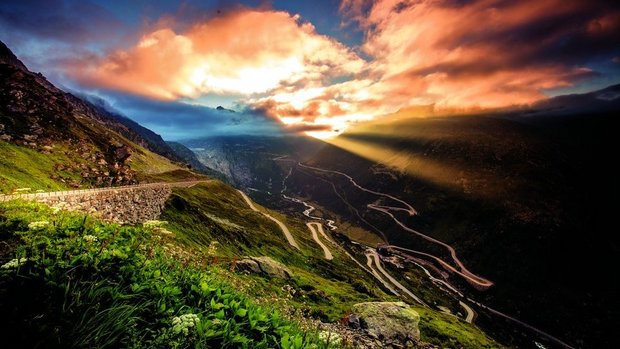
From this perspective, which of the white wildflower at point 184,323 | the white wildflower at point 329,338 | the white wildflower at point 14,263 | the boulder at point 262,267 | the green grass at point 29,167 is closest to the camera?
the white wildflower at point 184,323

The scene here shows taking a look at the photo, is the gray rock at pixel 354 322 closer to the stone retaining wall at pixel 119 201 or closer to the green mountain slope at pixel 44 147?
the stone retaining wall at pixel 119 201

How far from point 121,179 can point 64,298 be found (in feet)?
404

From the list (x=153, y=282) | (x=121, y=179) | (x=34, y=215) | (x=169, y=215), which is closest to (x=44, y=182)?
(x=169, y=215)

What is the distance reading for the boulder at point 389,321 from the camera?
115ft

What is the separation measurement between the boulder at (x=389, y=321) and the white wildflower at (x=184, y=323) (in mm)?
29446

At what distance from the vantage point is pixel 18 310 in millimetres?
5680

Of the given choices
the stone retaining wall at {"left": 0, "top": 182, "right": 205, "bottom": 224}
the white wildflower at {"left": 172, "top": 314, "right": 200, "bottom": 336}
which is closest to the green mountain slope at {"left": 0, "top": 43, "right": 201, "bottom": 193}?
the stone retaining wall at {"left": 0, "top": 182, "right": 205, "bottom": 224}

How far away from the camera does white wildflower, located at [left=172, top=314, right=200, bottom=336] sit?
622cm

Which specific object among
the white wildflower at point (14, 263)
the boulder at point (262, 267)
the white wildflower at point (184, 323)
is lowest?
the boulder at point (262, 267)

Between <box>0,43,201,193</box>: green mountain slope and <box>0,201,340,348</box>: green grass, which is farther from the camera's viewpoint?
<box>0,43,201,193</box>: green mountain slope

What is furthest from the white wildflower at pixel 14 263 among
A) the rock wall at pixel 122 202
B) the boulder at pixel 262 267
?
the boulder at pixel 262 267

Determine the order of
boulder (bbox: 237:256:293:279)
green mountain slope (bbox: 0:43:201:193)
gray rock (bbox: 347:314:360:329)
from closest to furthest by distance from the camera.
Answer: gray rock (bbox: 347:314:360:329) → boulder (bbox: 237:256:293:279) → green mountain slope (bbox: 0:43:201:193)

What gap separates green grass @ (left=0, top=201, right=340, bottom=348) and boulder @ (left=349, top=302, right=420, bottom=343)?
91.8 feet

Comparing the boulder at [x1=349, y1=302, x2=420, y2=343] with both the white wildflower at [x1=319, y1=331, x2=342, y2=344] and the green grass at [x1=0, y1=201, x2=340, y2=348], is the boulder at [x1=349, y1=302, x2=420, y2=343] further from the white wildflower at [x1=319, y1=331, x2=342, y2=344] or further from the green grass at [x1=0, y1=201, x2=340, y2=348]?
the green grass at [x1=0, y1=201, x2=340, y2=348]
